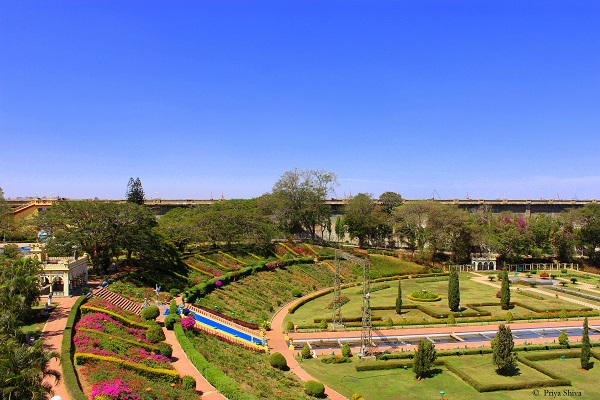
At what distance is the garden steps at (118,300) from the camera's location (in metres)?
42.6

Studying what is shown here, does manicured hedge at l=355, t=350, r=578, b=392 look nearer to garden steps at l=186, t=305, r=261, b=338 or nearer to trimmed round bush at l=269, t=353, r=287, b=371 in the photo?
trimmed round bush at l=269, t=353, r=287, b=371

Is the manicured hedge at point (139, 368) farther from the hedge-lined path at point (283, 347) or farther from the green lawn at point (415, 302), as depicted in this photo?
the green lawn at point (415, 302)

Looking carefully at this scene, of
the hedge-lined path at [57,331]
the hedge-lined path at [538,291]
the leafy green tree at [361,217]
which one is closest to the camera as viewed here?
the hedge-lined path at [57,331]

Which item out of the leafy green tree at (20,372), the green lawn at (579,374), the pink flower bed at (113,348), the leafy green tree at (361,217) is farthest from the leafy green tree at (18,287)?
the leafy green tree at (361,217)

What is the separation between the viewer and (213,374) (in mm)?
28359

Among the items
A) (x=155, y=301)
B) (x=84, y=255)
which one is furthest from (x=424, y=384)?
(x=84, y=255)

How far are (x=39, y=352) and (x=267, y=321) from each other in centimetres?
3039

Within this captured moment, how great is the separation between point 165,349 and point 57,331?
7.55 meters

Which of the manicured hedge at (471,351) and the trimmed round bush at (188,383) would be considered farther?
the manicured hedge at (471,351)

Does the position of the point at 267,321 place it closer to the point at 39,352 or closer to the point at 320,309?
the point at 320,309

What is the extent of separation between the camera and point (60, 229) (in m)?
50.4

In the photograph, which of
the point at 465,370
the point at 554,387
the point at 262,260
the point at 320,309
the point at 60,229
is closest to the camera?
the point at 554,387

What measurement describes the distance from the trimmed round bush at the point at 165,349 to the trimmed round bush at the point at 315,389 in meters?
9.99

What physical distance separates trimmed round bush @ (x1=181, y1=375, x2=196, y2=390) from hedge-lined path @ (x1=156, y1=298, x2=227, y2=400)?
418 mm
